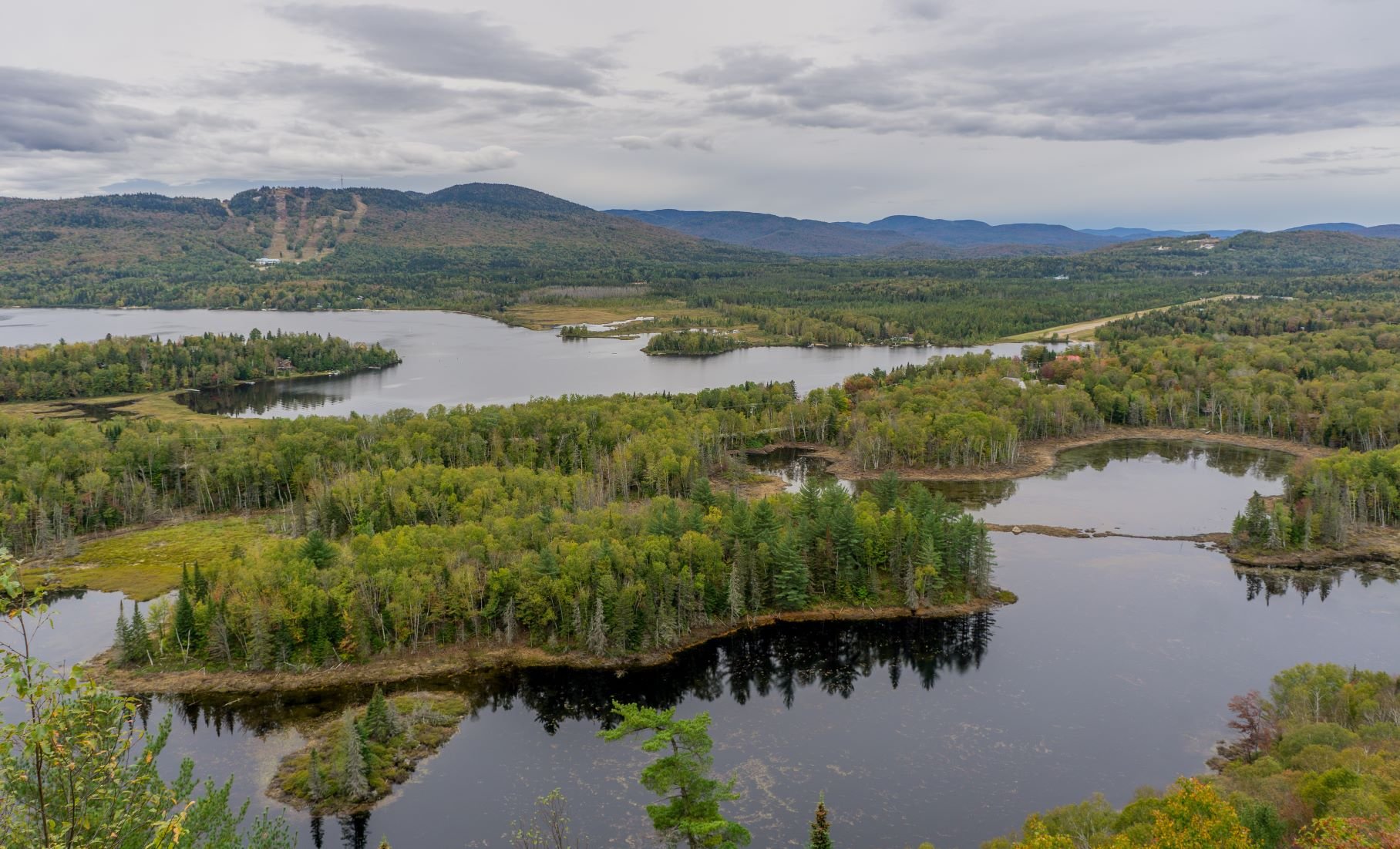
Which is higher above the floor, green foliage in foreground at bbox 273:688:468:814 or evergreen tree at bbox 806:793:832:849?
evergreen tree at bbox 806:793:832:849

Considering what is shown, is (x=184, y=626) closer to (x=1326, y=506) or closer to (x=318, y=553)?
(x=318, y=553)

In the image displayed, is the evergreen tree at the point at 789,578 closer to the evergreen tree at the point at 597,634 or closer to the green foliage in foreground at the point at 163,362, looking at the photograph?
the evergreen tree at the point at 597,634

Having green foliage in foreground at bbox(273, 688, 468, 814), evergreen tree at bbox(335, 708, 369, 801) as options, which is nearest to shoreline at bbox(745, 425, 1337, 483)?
green foliage in foreground at bbox(273, 688, 468, 814)

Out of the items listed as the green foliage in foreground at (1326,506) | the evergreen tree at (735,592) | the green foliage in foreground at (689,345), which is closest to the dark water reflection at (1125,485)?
the green foliage in foreground at (1326,506)

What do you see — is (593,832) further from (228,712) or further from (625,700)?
(228,712)

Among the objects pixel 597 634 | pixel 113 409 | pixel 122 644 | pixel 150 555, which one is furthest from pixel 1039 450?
pixel 113 409

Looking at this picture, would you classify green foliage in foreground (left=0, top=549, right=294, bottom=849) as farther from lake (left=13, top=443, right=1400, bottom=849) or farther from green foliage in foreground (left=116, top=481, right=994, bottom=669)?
green foliage in foreground (left=116, top=481, right=994, bottom=669)
